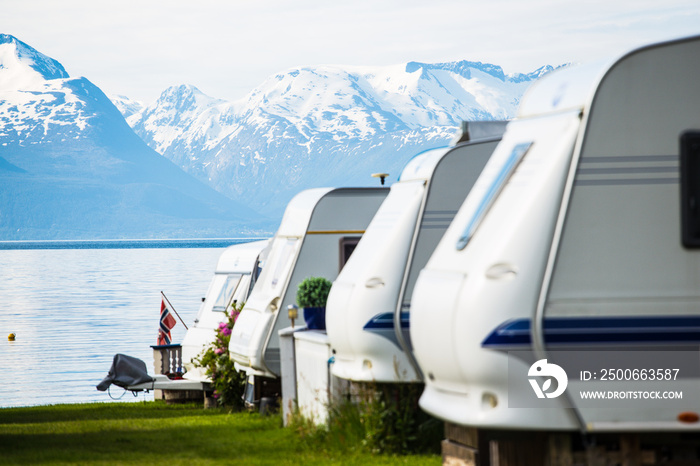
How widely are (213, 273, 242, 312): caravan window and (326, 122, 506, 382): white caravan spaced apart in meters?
7.65

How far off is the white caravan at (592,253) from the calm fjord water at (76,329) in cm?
1709

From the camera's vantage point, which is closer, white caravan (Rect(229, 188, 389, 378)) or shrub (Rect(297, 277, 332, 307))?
shrub (Rect(297, 277, 332, 307))

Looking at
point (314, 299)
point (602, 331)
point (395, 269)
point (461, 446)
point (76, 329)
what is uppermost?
point (395, 269)

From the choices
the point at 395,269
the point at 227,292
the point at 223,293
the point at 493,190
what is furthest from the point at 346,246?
the point at 493,190

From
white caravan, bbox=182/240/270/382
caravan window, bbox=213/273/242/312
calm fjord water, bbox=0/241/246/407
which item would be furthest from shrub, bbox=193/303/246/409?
calm fjord water, bbox=0/241/246/407

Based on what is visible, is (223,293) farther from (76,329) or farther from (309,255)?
(76,329)

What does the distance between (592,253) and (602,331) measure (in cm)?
43

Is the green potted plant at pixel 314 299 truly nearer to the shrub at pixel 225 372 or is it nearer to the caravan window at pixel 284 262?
the caravan window at pixel 284 262

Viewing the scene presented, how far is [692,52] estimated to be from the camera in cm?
638

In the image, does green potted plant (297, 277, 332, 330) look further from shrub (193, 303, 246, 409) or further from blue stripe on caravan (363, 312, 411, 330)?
shrub (193, 303, 246, 409)

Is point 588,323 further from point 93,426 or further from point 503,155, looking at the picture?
point 93,426

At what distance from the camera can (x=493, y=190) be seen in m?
6.59

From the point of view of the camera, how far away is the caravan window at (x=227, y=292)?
17219 mm

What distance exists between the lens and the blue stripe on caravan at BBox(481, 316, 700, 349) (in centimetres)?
612
